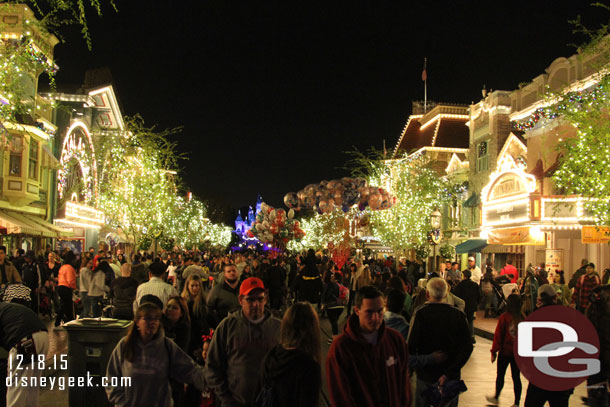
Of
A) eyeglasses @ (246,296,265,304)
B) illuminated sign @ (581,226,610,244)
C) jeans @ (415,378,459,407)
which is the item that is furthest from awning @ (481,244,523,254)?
eyeglasses @ (246,296,265,304)

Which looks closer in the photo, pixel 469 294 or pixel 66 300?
pixel 469 294

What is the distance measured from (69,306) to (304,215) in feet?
330

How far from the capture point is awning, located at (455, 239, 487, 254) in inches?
1453

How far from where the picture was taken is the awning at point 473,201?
4041cm

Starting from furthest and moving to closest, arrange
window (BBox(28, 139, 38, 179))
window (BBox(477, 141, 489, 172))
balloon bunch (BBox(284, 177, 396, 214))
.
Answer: window (BBox(477, 141, 489, 172)) → balloon bunch (BBox(284, 177, 396, 214)) → window (BBox(28, 139, 38, 179))

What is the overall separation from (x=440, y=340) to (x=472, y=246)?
3236cm

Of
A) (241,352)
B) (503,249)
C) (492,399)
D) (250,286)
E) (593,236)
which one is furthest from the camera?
(503,249)

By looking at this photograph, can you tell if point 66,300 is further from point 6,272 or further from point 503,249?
point 503,249

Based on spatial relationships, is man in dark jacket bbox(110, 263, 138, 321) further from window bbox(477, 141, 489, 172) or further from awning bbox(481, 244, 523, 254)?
window bbox(477, 141, 489, 172)

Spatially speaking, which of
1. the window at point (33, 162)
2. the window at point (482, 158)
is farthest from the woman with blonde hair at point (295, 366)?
the window at point (482, 158)

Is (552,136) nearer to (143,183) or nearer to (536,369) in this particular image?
(143,183)

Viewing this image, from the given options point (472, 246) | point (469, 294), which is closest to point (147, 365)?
point (469, 294)

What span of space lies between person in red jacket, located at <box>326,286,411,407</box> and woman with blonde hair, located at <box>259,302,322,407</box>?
0.16 meters

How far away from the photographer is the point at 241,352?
526cm
